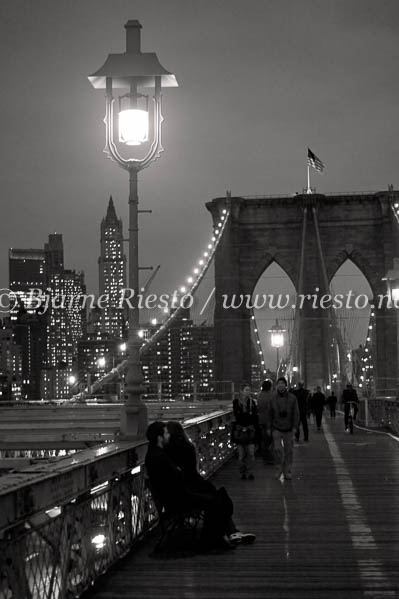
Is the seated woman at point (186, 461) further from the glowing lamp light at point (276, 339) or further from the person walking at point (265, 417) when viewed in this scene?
the glowing lamp light at point (276, 339)

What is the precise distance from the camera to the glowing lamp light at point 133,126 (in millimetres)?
12125

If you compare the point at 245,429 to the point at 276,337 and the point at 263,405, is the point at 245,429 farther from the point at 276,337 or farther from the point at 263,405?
the point at 276,337

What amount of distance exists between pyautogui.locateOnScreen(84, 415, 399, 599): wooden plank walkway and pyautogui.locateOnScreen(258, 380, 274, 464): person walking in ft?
7.24

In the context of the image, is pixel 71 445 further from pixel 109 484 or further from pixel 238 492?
pixel 109 484

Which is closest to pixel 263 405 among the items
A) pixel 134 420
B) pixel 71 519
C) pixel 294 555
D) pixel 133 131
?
pixel 134 420

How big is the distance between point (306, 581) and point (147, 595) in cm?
113

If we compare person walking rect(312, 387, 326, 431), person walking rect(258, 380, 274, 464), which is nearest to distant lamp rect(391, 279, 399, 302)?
person walking rect(312, 387, 326, 431)

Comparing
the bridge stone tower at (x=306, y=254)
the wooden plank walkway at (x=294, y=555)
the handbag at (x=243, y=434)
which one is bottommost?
the wooden plank walkway at (x=294, y=555)

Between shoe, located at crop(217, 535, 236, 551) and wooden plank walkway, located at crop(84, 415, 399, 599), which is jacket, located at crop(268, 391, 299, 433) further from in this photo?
shoe, located at crop(217, 535, 236, 551)

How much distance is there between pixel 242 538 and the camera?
29.4 feet

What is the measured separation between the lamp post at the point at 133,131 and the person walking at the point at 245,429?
3639 mm

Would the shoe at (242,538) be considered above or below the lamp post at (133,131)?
below

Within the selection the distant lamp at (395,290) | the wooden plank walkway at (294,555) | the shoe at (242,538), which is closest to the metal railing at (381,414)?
the distant lamp at (395,290)

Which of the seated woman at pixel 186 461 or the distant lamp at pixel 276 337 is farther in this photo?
the distant lamp at pixel 276 337
